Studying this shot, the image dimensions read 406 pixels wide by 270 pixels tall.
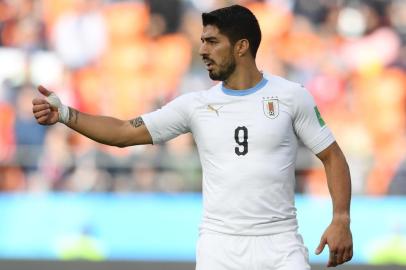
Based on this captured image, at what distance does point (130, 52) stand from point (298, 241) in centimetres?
825

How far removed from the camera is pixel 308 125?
4863 millimetres

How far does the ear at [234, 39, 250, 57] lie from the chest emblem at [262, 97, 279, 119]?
31 cm

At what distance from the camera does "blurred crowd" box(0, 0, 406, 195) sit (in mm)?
11445

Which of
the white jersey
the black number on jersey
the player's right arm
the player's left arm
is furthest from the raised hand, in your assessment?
the player's left arm

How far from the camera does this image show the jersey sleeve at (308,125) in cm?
485

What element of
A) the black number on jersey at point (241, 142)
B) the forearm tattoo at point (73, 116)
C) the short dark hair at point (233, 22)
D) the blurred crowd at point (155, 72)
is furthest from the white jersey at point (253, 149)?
the blurred crowd at point (155, 72)

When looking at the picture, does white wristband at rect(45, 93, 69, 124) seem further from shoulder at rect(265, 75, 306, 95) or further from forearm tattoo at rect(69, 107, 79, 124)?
shoulder at rect(265, 75, 306, 95)

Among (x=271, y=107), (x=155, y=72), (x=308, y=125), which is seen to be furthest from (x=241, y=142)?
(x=155, y=72)

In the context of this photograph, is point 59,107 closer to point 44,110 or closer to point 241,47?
point 44,110

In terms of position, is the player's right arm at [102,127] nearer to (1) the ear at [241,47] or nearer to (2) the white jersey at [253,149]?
(2) the white jersey at [253,149]

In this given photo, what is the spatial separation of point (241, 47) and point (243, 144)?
0.53 metres

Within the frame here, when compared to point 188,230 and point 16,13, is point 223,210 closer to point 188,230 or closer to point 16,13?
point 188,230

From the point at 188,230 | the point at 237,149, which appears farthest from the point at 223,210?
the point at 188,230

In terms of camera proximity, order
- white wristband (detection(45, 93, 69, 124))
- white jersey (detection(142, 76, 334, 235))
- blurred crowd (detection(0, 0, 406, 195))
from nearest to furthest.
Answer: white jersey (detection(142, 76, 334, 235)) < white wristband (detection(45, 93, 69, 124)) < blurred crowd (detection(0, 0, 406, 195))
